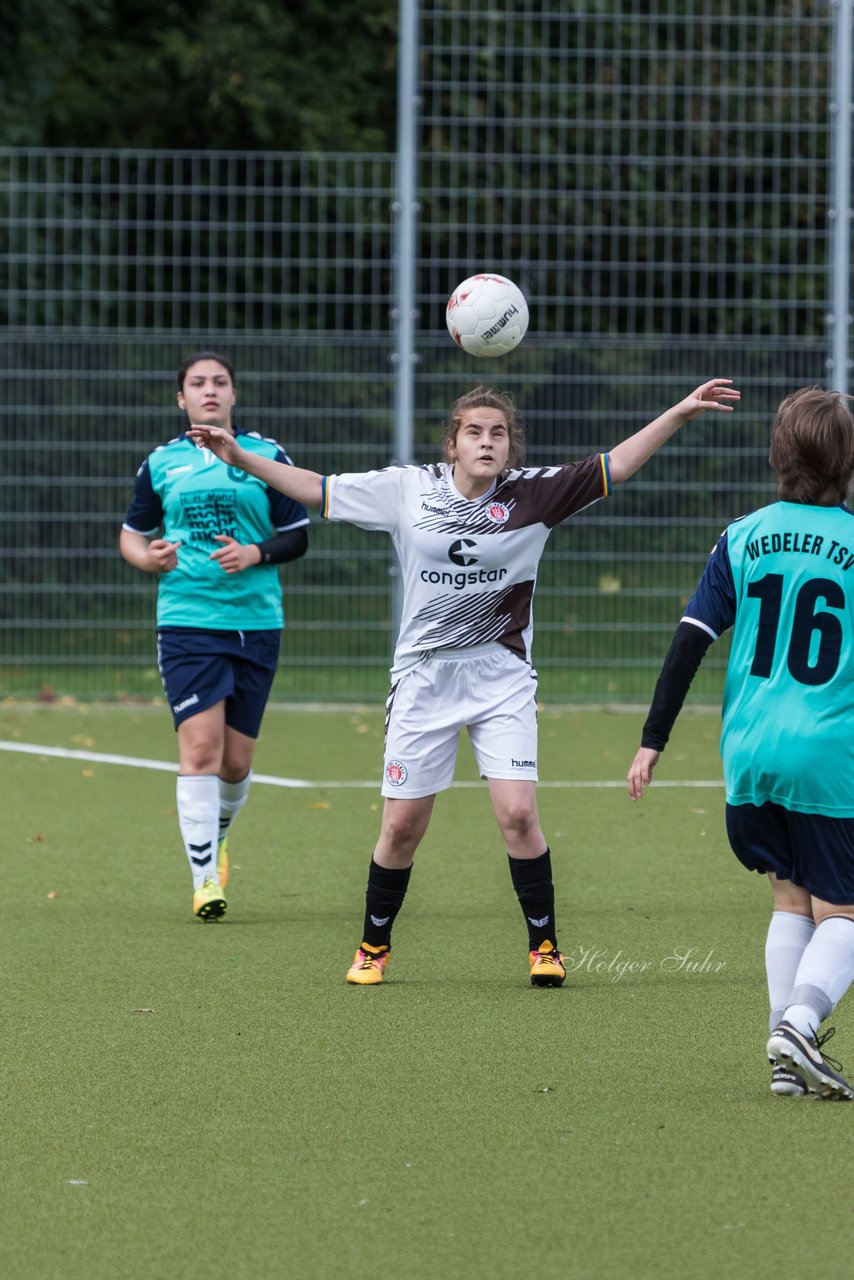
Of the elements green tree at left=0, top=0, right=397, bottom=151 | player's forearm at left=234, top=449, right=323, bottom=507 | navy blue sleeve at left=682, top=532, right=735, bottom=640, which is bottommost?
navy blue sleeve at left=682, top=532, right=735, bottom=640

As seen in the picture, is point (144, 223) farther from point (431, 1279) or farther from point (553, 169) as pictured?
point (431, 1279)

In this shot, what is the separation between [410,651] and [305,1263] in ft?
8.71

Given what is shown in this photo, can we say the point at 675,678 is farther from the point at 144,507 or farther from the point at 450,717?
the point at 144,507

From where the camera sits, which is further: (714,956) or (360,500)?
(714,956)

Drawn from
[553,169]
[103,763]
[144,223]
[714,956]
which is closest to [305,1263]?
[714,956]

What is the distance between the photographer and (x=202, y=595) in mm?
7328

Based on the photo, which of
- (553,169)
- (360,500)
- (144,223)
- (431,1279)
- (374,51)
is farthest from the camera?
(374,51)

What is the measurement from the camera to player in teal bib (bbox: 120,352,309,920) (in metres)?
7.18

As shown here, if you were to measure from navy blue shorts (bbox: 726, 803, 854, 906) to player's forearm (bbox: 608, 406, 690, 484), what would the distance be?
1.29 metres

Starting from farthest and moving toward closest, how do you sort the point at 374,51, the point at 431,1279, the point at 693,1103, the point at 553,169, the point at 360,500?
1. the point at 374,51
2. the point at 553,169
3. the point at 360,500
4. the point at 693,1103
5. the point at 431,1279

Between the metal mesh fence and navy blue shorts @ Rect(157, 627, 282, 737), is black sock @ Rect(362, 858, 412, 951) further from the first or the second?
the metal mesh fence

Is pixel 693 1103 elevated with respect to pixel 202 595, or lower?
lower

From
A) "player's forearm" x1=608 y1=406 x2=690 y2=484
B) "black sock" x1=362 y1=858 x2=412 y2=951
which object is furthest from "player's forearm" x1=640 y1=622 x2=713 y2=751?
"black sock" x1=362 y1=858 x2=412 y2=951

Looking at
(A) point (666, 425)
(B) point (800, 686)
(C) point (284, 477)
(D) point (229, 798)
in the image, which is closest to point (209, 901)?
(D) point (229, 798)
